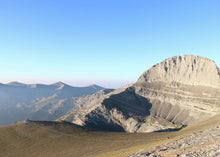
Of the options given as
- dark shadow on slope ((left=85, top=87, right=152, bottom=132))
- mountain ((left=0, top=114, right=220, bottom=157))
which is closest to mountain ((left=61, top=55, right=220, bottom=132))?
dark shadow on slope ((left=85, top=87, right=152, bottom=132))

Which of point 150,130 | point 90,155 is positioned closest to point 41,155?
point 90,155

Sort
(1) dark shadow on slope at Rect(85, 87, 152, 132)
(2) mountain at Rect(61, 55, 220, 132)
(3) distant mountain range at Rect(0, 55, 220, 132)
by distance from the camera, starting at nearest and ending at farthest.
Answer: (3) distant mountain range at Rect(0, 55, 220, 132) < (2) mountain at Rect(61, 55, 220, 132) < (1) dark shadow on slope at Rect(85, 87, 152, 132)

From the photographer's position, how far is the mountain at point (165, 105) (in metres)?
131

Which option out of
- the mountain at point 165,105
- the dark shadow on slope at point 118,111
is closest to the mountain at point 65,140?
the dark shadow on slope at point 118,111

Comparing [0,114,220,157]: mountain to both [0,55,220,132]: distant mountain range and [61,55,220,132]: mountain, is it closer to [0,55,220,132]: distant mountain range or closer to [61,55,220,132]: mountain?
[0,55,220,132]: distant mountain range

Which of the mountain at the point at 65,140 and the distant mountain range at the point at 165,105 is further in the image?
the distant mountain range at the point at 165,105

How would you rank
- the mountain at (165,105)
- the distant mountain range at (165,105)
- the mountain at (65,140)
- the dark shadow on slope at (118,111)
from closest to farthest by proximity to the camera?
the mountain at (65,140), the distant mountain range at (165,105), the mountain at (165,105), the dark shadow on slope at (118,111)

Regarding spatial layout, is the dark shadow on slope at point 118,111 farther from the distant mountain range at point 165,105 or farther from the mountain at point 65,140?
the mountain at point 65,140

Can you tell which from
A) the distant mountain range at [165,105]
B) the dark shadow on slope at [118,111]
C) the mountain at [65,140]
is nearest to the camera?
the mountain at [65,140]

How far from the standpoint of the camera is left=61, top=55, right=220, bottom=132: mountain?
430ft

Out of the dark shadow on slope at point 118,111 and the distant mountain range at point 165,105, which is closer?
the distant mountain range at point 165,105

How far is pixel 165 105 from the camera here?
170 meters

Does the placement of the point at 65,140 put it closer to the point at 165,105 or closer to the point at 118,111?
the point at 118,111

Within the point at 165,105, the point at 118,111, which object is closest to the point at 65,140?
the point at 118,111
